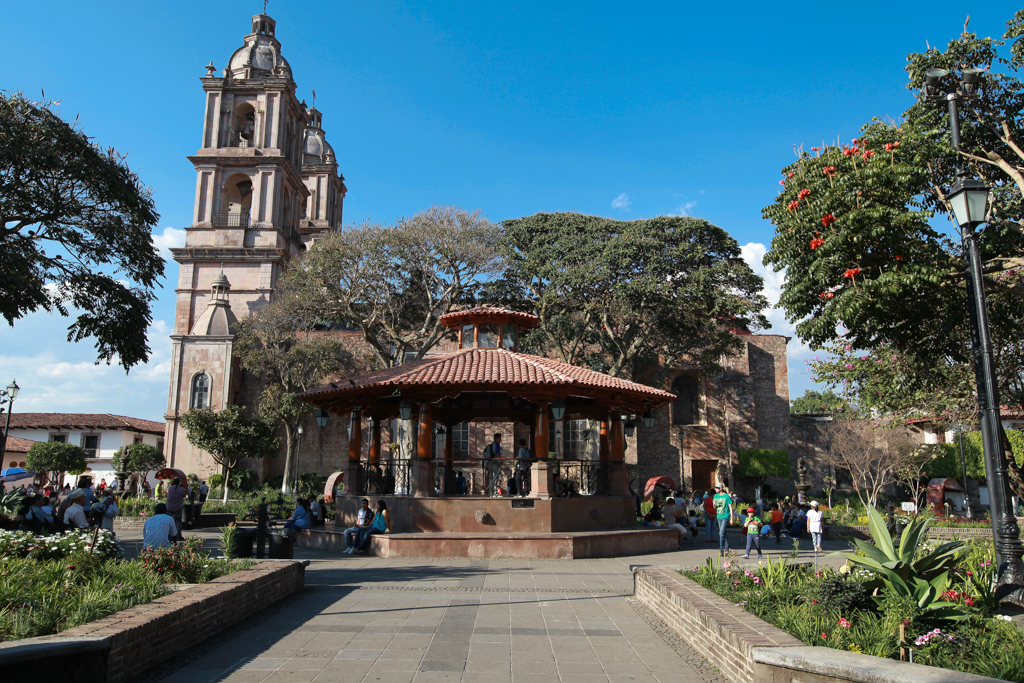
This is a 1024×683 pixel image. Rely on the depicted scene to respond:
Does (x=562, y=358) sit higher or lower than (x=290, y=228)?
lower

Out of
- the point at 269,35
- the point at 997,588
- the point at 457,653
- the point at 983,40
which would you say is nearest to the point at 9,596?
the point at 457,653

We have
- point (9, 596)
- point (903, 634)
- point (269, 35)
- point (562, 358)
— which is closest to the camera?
point (903, 634)

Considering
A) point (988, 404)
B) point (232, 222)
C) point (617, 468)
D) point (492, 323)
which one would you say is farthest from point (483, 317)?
point (232, 222)

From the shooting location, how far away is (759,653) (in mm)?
5156

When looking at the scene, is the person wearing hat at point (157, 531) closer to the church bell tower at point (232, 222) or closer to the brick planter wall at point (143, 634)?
the brick planter wall at point (143, 634)

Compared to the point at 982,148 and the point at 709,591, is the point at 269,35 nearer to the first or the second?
the point at 982,148

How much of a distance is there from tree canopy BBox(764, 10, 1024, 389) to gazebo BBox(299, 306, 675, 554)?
18.2 feet

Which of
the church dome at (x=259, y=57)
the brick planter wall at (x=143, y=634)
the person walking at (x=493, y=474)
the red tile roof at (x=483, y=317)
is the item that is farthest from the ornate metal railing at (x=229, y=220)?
the brick planter wall at (x=143, y=634)

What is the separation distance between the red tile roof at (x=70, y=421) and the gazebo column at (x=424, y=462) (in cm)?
3716

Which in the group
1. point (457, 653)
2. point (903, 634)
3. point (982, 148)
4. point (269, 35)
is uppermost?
point (269, 35)

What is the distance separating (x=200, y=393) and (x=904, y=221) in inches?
1382

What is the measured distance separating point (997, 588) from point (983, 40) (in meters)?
9.42

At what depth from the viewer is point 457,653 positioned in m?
6.61

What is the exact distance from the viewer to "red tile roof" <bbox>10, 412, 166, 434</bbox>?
44875mm
